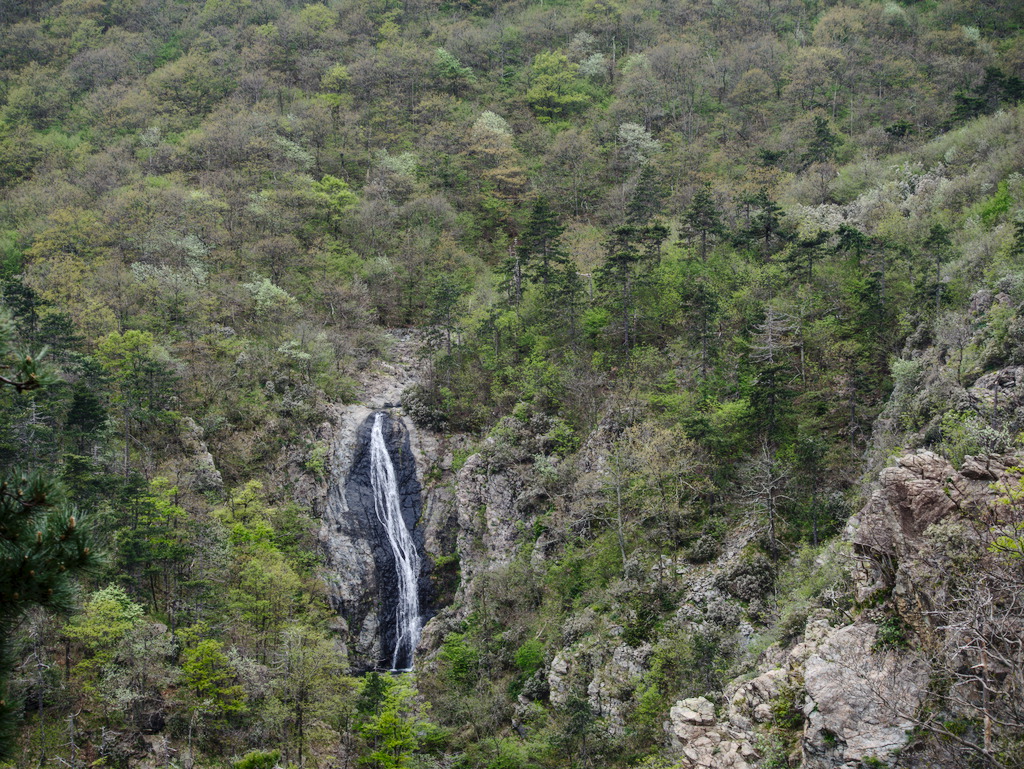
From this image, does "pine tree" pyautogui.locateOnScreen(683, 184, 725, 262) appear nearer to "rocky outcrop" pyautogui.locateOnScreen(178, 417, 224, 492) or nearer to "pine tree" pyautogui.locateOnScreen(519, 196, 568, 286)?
"pine tree" pyautogui.locateOnScreen(519, 196, 568, 286)

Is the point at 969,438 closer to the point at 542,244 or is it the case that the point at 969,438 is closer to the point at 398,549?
the point at 398,549

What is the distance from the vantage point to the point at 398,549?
143ft

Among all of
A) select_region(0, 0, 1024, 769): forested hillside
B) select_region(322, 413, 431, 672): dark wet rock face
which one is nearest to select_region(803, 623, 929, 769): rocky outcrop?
select_region(0, 0, 1024, 769): forested hillside

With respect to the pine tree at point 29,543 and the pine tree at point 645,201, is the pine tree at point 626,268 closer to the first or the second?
the pine tree at point 645,201

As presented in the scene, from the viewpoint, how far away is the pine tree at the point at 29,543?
6512 mm

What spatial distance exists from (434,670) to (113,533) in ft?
58.1

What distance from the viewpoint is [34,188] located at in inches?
2482

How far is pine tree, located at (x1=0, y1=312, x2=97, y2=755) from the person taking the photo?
21.4 feet

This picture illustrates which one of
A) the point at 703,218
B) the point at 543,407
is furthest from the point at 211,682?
the point at 703,218

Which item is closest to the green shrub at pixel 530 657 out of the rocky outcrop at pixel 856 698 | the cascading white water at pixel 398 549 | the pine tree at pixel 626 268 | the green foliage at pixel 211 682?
the cascading white water at pixel 398 549

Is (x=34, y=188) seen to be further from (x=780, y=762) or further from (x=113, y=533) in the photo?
(x=780, y=762)

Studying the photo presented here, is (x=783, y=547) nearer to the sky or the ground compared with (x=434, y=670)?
nearer to the sky

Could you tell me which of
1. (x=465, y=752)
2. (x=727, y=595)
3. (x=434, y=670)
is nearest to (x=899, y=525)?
(x=727, y=595)

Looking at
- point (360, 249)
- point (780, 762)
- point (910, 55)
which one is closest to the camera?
point (780, 762)
